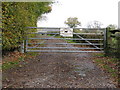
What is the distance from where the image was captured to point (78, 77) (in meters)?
4.39

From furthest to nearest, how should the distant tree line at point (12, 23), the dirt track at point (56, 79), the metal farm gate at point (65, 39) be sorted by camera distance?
1. the metal farm gate at point (65, 39)
2. the distant tree line at point (12, 23)
3. the dirt track at point (56, 79)

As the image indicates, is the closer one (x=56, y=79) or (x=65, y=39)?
(x=56, y=79)

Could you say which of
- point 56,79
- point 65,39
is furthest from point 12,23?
point 56,79

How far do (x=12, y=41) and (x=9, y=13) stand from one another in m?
1.21

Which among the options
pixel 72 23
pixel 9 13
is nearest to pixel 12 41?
pixel 9 13

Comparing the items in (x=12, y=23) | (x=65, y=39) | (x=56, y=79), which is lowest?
(x=56, y=79)

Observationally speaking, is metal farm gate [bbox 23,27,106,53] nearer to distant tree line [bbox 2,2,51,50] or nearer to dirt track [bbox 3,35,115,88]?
distant tree line [bbox 2,2,51,50]

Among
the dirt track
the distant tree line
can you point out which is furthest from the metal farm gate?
the dirt track

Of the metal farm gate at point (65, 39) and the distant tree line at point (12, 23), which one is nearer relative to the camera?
the distant tree line at point (12, 23)

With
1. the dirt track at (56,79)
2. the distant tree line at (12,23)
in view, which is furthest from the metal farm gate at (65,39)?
the dirt track at (56,79)

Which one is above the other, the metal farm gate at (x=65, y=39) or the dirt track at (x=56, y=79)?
the metal farm gate at (x=65, y=39)

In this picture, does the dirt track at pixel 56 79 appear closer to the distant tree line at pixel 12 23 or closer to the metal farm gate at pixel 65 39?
the distant tree line at pixel 12 23

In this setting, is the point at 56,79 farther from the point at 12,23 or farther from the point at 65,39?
the point at 65,39

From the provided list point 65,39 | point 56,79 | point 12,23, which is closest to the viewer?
point 56,79
